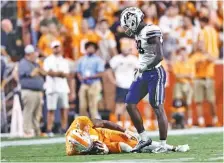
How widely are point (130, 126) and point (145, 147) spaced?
291 inches

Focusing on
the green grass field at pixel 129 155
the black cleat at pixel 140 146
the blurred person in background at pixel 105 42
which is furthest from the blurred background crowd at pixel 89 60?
the black cleat at pixel 140 146

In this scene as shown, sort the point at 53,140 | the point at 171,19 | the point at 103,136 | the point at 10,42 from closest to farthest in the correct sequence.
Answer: the point at 103,136 < the point at 53,140 < the point at 10,42 < the point at 171,19

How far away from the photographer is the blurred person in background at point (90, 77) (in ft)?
62.3

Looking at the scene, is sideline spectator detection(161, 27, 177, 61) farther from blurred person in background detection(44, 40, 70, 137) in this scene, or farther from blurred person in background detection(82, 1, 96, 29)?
blurred person in background detection(44, 40, 70, 137)

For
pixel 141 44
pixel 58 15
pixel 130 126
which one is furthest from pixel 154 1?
pixel 141 44

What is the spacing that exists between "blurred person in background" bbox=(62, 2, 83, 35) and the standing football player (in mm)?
8258

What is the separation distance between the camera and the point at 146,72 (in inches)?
488

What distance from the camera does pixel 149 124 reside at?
20047mm

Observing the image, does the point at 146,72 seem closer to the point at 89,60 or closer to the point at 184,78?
the point at 89,60

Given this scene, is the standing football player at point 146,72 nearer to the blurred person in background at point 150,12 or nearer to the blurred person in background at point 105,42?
the blurred person in background at point 105,42

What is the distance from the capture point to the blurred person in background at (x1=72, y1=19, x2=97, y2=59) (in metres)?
20.2

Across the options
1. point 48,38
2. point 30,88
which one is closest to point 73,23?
point 48,38

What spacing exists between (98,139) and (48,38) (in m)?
7.75

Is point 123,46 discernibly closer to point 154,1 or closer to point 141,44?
point 154,1
